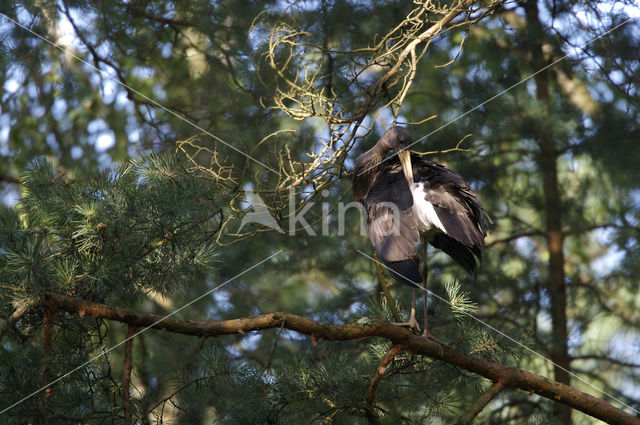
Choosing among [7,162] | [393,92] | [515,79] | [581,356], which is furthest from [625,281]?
[7,162]

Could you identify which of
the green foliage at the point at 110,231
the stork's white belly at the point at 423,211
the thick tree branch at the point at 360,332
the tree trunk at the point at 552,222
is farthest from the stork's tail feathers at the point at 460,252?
the tree trunk at the point at 552,222

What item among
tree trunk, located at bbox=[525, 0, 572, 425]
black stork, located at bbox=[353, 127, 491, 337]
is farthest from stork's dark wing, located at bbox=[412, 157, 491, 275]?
tree trunk, located at bbox=[525, 0, 572, 425]

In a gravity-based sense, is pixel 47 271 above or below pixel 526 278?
below

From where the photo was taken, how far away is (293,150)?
3.69 metres

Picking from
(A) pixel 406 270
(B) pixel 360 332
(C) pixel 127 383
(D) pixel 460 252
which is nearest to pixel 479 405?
(B) pixel 360 332

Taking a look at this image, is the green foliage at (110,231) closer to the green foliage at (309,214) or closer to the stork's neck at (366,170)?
the green foliage at (309,214)

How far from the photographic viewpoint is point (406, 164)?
2646 mm

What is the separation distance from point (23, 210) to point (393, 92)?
1.84 metres

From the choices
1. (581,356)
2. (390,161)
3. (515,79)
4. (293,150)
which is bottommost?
(581,356)

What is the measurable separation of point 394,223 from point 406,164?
28cm

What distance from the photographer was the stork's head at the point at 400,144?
2650mm

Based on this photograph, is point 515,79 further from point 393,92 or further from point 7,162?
point 7,162

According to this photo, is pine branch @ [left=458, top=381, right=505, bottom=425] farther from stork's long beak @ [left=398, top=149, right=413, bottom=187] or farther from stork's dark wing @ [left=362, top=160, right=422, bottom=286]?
stork's long beak @ [left=398, top=149, right=413, bottom=187]

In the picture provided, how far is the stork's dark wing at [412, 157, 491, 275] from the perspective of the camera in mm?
2418
